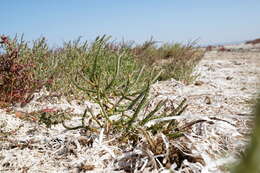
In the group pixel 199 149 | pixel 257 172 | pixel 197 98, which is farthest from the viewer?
pixel 197 98

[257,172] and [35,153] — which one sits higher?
[257,172]

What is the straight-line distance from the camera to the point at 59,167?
1.33 m

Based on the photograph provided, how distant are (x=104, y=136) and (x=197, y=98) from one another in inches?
60.2

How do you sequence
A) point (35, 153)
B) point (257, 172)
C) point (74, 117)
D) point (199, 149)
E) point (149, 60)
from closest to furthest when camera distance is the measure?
point (257, 172) < point (199, 149) < point (35, 153) < point (74, 117) < point (149, 60)

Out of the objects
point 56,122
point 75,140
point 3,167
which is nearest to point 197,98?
point 56,122

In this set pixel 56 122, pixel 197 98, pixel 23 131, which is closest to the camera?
pixel 23 131

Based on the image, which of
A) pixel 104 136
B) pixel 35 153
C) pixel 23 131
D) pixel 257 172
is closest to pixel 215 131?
pixel 104 136

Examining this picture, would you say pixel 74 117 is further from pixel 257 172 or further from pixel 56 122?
pixel 257 172

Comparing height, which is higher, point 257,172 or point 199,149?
point 257,172

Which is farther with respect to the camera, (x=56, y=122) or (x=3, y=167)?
(x=56, y=122)

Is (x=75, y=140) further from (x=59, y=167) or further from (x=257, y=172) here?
(x=257, y=172)

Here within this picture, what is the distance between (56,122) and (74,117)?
0.19m

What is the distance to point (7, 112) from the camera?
2.25 meters

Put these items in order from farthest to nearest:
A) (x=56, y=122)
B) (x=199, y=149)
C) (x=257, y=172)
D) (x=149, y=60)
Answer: (x=149, y=60) → (x=56, y=122) → (x=199, y=149) → (x=257, y=172)
